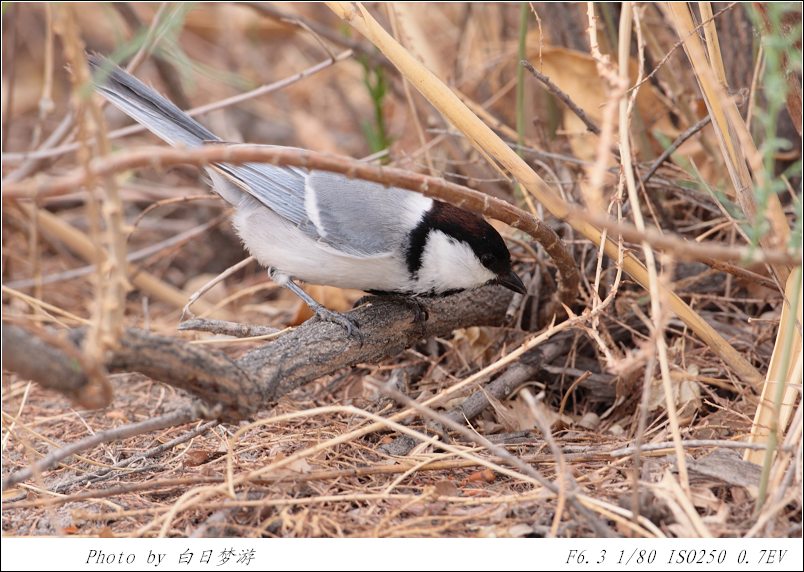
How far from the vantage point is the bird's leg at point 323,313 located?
95.5 inches

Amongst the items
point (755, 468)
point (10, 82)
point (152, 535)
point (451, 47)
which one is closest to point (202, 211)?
point (10, 82)

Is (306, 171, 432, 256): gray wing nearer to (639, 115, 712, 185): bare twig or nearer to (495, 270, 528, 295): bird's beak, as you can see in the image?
(495, 270, 528, 295): bird's beak

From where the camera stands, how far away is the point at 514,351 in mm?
2393

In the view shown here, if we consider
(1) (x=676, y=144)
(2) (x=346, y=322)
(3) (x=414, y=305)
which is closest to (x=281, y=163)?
(2) (x=346, y=322)

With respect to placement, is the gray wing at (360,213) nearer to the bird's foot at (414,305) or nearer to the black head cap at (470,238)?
the black head cap at (470,238)

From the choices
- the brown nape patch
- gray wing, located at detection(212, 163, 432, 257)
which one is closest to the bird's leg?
gray wing, located at detection(212, 163, 432, 257)

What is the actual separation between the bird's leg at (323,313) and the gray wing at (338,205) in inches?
7.9

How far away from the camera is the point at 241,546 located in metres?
1.79

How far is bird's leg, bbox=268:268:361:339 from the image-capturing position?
2.43 m

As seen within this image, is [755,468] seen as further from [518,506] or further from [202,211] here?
[202,211]

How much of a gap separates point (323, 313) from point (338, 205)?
1.17 ft

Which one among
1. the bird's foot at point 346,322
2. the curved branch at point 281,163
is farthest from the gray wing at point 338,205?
the curved branch at point 281,163

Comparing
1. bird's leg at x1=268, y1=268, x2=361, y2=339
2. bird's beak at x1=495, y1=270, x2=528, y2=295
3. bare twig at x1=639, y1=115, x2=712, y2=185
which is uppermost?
bare twig at x1=639, y1=115, x2=712, y2=185

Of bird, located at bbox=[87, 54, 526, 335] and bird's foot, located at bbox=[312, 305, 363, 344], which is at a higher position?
bird, located at bbox=[87, 54, 526, 335]
